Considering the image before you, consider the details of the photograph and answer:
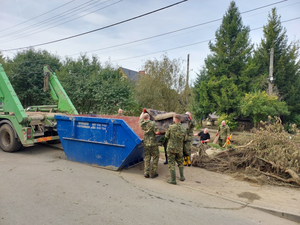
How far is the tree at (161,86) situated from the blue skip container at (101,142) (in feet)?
31.1

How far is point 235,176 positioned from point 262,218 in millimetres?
2004

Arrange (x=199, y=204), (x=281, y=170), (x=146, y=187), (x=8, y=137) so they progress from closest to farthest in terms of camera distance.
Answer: (x=199, y=204)
(x=146, y=187)
(x=281, y=170)
(x=8, y=137)

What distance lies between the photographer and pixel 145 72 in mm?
17188

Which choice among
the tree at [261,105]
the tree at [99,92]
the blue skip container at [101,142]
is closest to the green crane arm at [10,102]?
the blue skip container at [101,142]

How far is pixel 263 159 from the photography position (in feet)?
18.2

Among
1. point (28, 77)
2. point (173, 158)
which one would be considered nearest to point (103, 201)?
point (173, 158)

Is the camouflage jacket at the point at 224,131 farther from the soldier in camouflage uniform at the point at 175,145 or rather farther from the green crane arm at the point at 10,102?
the green crane arm at the point at 10,102

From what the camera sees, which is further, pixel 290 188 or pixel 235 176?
pixel 235 176

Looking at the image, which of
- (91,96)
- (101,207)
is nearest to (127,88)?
(91,96)

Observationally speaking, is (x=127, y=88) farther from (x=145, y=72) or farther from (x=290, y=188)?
(x=290, y=188)

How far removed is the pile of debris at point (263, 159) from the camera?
205 inches

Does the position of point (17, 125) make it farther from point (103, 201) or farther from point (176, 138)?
point (176, 138)

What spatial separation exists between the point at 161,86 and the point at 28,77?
10004 mm

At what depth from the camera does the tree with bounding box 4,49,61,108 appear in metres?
16.4
